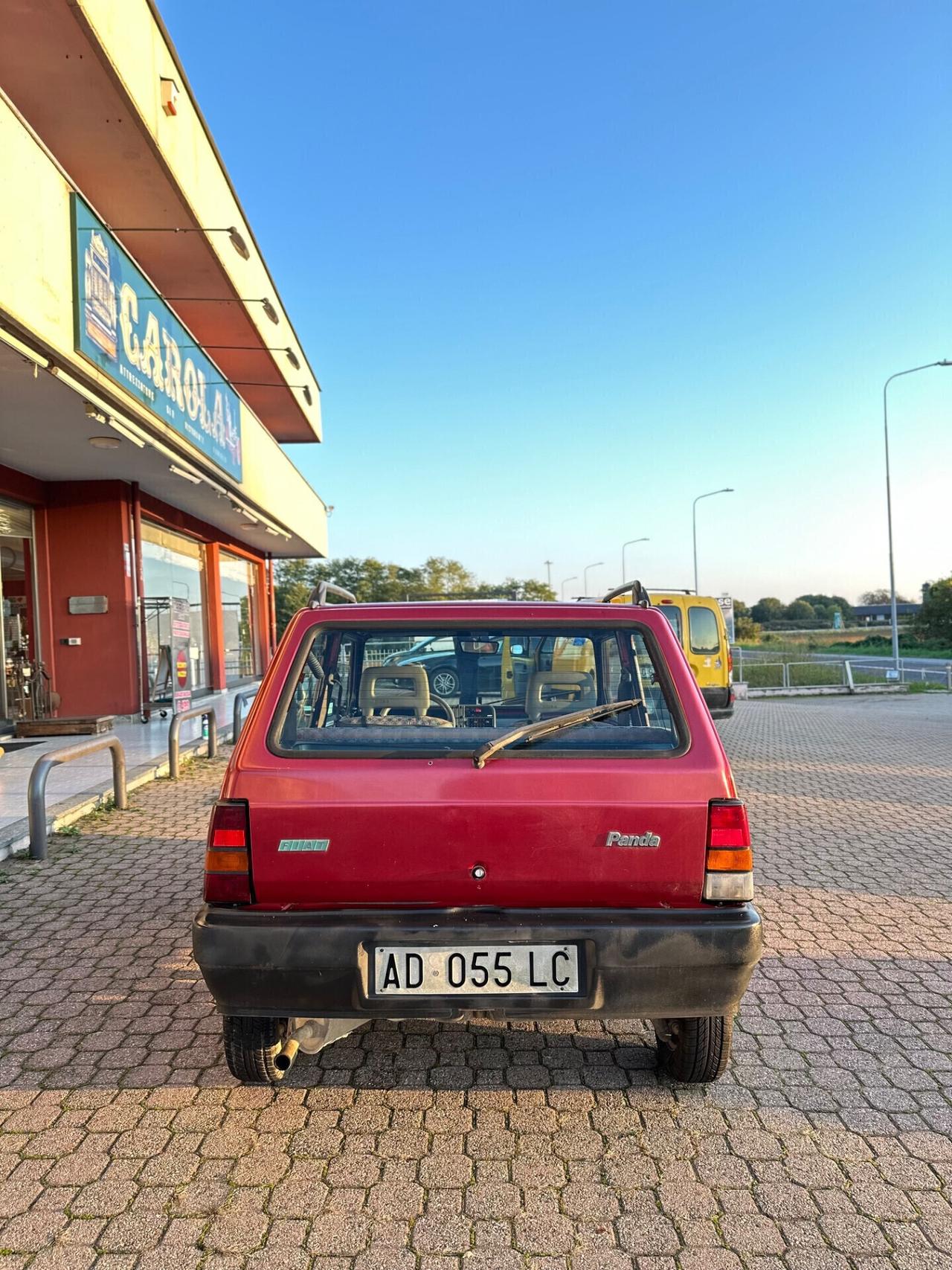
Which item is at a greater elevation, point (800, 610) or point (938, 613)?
point (800, 610)

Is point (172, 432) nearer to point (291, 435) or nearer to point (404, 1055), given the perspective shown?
point (404, 1055)

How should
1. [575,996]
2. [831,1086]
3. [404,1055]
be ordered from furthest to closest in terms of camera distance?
[404,1055]
[831,1086]
[575,996]

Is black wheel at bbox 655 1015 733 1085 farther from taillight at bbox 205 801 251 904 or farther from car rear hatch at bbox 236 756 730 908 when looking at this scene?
taillight at bbox 205 801 251 904

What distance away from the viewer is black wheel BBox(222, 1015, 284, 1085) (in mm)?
2689

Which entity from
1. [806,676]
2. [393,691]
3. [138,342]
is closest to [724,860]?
[393,691]

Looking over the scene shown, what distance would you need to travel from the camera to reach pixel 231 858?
2.47 m

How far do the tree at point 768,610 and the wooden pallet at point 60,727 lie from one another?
103081 mm

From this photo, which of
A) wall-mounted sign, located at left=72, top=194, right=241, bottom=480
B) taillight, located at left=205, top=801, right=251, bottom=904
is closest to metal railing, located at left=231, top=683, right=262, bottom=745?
wall-mounted sign, located at left=72, top=194, right=241, bottom=480

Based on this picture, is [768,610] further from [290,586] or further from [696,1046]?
[696,1046]

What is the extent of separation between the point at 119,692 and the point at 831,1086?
12239 millimetres

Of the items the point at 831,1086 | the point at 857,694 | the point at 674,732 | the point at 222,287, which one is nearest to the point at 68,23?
the point at 222,287

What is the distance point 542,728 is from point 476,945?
0.64 metres

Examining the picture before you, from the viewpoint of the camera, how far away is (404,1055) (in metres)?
3.11

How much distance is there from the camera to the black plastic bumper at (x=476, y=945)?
2.38m
